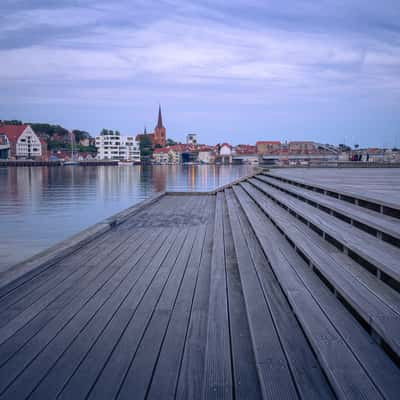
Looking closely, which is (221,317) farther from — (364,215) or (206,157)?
(206,157)

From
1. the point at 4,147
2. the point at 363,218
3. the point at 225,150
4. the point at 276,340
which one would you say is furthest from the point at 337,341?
the point at 225,150

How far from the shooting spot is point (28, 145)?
90.6 m

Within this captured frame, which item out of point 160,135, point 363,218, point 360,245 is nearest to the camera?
point 360,245

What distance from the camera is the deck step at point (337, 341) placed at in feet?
5.73

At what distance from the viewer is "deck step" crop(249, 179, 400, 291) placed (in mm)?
2629

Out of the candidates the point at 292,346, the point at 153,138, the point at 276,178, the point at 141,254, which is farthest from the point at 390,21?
the point at 153,138

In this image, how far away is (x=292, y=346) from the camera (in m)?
2.23

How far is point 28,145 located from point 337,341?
99685 mm

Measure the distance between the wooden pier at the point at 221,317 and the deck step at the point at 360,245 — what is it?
0.02 metres

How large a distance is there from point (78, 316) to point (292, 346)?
65.4 inches

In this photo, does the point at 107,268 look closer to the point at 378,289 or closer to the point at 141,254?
the point at 141,254

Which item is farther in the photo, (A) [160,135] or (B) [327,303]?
(A) [160,135]

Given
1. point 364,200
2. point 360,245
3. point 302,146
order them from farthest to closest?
point 302,146 < point 364,200 < point 360,245

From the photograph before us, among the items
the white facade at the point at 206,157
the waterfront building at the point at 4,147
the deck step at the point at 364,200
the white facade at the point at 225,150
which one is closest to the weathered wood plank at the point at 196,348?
the deck step at the point at 364,200
